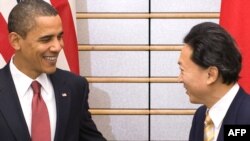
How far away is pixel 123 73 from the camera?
3.27 meters

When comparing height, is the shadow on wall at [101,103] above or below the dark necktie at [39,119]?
below

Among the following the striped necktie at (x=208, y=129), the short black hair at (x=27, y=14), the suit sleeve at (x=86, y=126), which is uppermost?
the short black hair at (x=27, y=14)

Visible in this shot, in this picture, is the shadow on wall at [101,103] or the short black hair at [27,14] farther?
the shadow on wall at [101,103]

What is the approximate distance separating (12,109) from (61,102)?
23 centimetres

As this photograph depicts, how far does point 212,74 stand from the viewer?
1700 millimetres

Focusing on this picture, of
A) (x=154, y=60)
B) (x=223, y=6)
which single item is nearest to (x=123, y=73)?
(x=154, y=60)

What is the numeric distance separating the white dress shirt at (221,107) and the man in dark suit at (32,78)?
696 mm

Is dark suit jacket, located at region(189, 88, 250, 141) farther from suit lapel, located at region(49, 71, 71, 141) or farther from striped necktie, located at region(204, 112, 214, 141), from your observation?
suit lapel, located at region(49, 71, 71, 141)

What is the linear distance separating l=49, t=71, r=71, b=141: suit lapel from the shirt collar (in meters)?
0.69

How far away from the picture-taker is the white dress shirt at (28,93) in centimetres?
195

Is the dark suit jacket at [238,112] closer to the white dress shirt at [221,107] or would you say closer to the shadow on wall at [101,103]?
the white dress shirt at [221,107]

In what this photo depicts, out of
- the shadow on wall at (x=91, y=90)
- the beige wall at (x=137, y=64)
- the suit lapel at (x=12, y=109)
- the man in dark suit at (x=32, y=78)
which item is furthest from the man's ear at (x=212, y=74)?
the shadow on wall at (x=91, y=90)

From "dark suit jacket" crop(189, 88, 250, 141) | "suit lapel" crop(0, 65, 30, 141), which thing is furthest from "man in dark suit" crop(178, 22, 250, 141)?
"suit lapel" crop(0, 65, 30, 141)

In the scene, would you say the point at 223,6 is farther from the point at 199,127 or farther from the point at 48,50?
the point at 48,50
